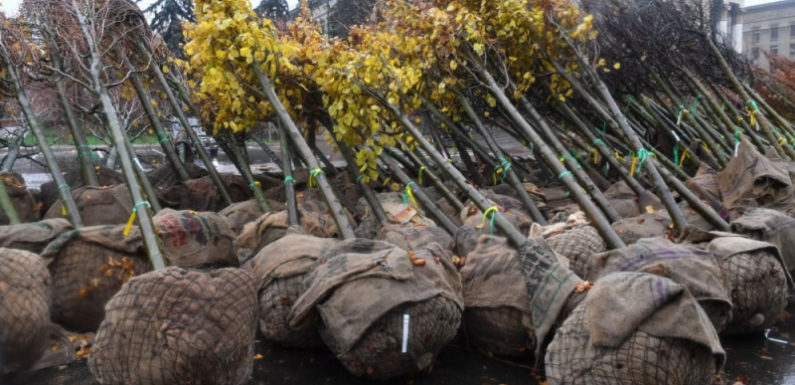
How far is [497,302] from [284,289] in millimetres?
1348

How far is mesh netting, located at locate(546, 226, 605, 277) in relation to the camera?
461 centimetres

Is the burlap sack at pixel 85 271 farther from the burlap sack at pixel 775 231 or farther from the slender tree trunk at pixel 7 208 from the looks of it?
the burlap sack at pixel 775 231

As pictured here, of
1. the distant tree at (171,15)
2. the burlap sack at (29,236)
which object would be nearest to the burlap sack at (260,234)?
the burlap sack at (29,236)

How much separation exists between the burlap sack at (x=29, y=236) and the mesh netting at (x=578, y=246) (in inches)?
143

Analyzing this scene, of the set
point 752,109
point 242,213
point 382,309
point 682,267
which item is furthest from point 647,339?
point 752,109

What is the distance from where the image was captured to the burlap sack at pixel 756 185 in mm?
6176

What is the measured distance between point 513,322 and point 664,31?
559 cm

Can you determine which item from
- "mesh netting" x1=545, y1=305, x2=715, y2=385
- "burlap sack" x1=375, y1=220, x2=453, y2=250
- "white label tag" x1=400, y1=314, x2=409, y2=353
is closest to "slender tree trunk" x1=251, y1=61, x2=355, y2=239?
"burlap sack" x1=375, y1=220, x2=453, y2=250

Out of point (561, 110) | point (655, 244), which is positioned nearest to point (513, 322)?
point (655, 244)

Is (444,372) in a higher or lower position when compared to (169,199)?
lower

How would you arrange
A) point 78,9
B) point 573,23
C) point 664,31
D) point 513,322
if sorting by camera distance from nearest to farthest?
point 513,322 < point 78,9 < point 573,23 < point 664,31

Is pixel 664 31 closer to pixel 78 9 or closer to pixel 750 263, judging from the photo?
pixel 750 263

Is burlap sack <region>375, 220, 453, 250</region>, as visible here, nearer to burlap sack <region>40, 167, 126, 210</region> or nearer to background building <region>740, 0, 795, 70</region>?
burlap sack <region>40, 167, 126, 210</region>

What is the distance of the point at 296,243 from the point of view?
14.7 feet
